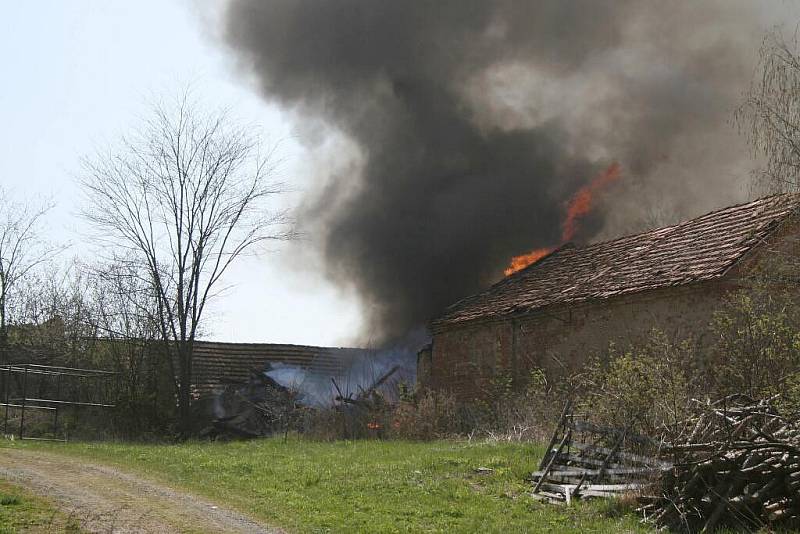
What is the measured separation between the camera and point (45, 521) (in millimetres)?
8703

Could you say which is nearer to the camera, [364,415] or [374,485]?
[374,485]

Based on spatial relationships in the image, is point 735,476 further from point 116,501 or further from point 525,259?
point 525,259

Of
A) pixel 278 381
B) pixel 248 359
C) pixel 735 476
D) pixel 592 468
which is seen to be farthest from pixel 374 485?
pixel 248 359

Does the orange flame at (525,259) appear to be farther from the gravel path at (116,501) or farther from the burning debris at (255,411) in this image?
the gravel path at (116,501)

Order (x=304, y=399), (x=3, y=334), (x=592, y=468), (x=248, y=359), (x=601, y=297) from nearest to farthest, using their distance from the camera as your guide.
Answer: (x=592, y=468) → (x=601, y=297) → (x=304, y=399) → (x=3, y=334) → (x=248, y=359)

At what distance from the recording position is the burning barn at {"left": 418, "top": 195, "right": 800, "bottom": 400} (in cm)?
1644

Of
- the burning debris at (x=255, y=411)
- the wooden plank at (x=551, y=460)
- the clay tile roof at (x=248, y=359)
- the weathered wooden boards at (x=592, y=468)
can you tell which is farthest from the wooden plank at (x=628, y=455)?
the clay tile roof at (x=248, y=359)

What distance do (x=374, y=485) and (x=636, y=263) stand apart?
10.2 metres

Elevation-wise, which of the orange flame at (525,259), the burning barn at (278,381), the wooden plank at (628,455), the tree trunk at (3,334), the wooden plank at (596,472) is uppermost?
the orange flame at (525,259)

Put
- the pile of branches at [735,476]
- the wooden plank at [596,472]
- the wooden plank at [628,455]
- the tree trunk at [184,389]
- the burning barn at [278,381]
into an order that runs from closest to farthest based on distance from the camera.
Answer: the pile of branches at [735,476]
the wooden plank at [628,455]
the wooden plank at [596,472]
the tree trunk at [184,389]
the burning barn at [278,381]

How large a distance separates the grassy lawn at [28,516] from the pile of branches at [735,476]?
6.51 m

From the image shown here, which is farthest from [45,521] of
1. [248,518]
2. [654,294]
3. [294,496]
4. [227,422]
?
[227,422]

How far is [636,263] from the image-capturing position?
19.7m

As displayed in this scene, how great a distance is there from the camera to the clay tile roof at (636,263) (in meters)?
16.7
